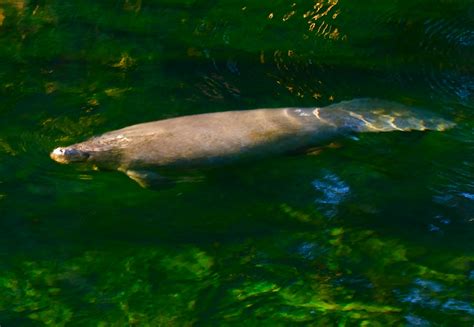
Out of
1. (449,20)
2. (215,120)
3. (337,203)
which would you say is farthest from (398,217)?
(449,20)

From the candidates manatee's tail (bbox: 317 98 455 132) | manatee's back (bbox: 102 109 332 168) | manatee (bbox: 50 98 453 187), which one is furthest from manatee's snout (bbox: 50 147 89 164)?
manatee's tail (bbox: 317 98 455 132)

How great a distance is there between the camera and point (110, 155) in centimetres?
616

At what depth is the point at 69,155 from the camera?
616cm

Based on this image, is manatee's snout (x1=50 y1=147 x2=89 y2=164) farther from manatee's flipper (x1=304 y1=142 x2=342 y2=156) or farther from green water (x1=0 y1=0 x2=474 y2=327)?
manatee's flipper (x1=304 y1=142 x2=342 y2=156)

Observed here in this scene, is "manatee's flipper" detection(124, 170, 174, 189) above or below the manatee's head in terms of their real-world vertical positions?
below

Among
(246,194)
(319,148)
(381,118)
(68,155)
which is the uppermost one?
(381,118)

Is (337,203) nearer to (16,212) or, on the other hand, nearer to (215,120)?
(215,120)

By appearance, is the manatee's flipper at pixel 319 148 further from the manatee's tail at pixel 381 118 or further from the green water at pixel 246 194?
the manatee's tail at pixel 381 118

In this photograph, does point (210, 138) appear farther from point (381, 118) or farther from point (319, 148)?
point (381, 118)

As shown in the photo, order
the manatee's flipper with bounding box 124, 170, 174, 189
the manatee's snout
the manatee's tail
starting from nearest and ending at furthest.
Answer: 1. the manatee's flipper with bounding box 124, 170, 174, 189
2. the manatee's snout
3. the manatee's tail

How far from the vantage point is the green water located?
5.15 meters

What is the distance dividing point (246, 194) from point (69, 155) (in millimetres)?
1471

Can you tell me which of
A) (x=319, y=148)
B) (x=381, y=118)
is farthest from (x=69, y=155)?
(x=381, y=118)

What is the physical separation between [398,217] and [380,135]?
3.24ft
